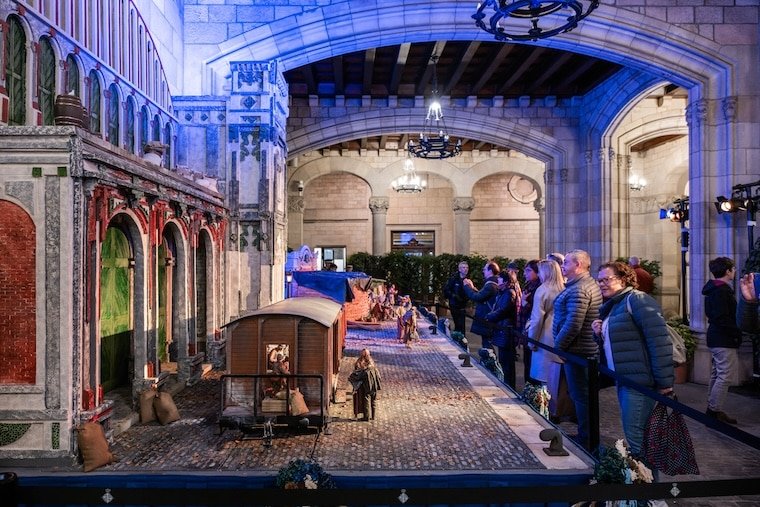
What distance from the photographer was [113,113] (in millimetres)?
8656

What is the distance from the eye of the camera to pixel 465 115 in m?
18.8

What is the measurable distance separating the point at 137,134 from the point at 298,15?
4653 millimetres

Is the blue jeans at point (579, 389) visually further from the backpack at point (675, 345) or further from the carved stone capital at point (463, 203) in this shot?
the carved stone capital at point (463, 203)

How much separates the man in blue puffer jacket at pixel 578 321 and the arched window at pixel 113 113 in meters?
7.21

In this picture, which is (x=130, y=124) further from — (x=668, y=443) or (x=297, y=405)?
(x=668, y=443)

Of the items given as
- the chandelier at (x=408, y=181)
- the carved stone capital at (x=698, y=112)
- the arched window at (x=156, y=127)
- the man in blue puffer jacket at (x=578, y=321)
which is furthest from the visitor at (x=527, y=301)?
the chandelier at (x=408, y=181)

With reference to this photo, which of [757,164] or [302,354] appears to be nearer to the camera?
[302,354]

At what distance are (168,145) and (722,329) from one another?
1037 centimetres

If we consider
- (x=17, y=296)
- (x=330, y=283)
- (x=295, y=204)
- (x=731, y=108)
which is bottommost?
(x=330, y=283)

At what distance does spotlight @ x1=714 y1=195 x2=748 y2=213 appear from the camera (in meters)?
10.3

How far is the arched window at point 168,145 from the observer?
428 inches

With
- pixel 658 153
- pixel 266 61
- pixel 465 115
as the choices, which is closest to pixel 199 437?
pixel 266 61

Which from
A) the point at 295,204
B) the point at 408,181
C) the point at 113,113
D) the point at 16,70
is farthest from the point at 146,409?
the point at 295,204

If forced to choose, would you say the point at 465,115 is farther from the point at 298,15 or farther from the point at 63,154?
the point at 63,154
